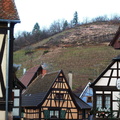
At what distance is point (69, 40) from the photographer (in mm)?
154250

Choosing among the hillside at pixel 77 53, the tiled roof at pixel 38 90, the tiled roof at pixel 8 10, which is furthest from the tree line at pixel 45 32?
the tiled roof at pixel 8 10

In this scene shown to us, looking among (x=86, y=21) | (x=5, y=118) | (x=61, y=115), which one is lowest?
(x=61, y=115)

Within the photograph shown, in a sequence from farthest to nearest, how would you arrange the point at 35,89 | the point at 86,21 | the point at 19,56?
1. the point at 86,21
2. the point at 19,56
3. the point at 35,89

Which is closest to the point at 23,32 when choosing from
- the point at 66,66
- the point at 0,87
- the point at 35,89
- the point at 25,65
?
the point at 25,65

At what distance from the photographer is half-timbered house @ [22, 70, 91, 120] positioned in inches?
2002

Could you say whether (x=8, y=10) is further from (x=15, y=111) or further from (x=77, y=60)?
(x=77, y=60)

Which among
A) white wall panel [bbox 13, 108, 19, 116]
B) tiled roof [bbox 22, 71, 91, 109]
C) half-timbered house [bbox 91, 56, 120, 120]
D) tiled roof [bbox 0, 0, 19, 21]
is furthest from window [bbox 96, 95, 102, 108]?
tiled roof [bbox 0, 0, 19, 21]

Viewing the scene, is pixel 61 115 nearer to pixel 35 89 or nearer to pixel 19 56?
pixel 35 89

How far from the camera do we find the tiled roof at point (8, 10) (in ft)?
70.8

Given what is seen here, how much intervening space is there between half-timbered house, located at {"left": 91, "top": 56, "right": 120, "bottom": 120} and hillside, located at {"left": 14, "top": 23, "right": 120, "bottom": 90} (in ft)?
154

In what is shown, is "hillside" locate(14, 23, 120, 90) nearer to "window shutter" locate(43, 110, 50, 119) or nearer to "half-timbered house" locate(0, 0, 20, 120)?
"window shutter" locate(43, 110, 50, 119)

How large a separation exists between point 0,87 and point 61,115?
30.5 meters

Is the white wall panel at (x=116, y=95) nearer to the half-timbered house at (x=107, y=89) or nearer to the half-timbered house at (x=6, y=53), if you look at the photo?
the half-timbered house at (x=107, y=89)

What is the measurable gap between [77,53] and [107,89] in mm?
90696
